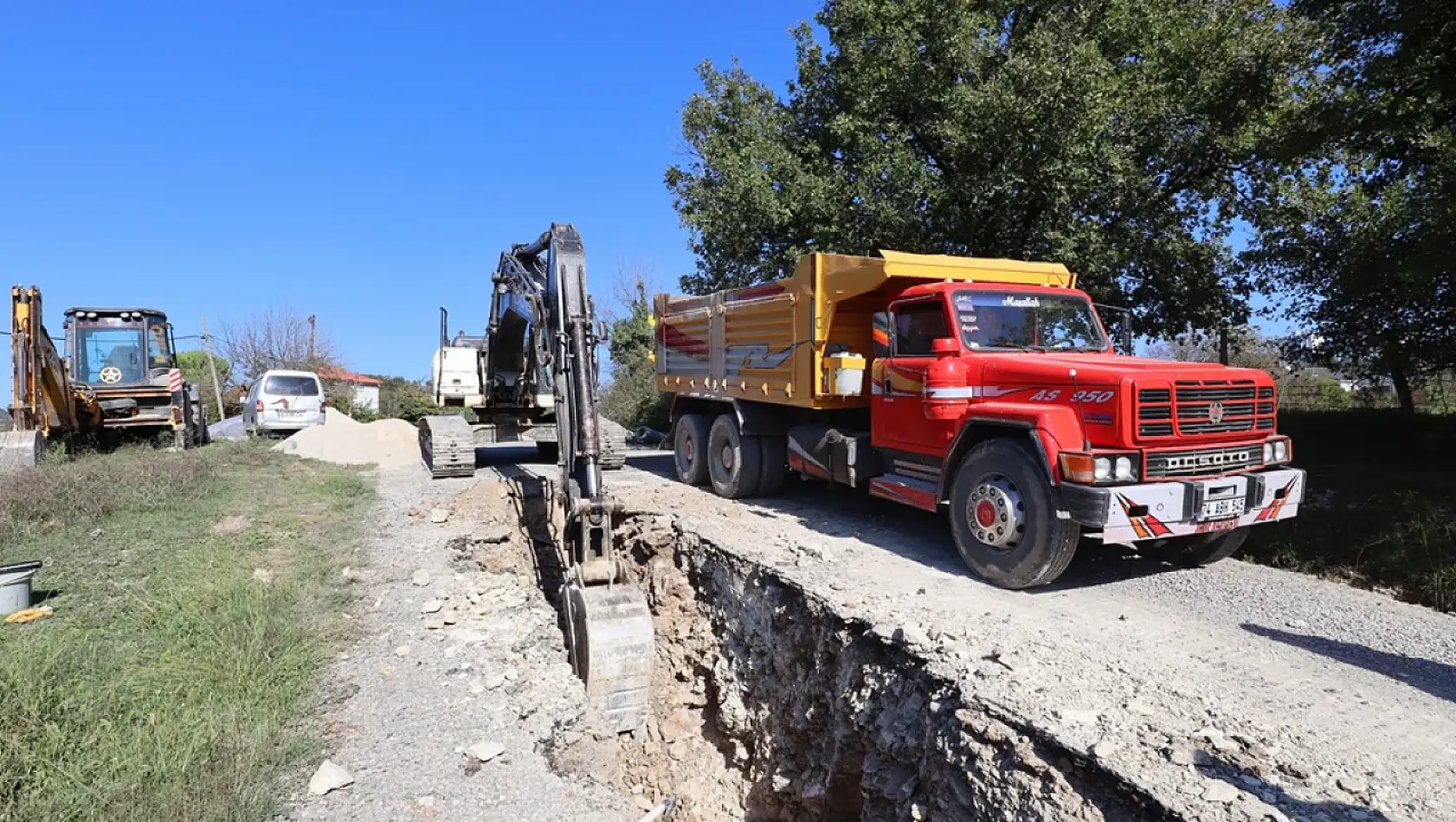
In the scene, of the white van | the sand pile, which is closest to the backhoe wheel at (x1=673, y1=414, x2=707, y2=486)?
the sand pile

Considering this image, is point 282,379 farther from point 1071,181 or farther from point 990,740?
point 990,740

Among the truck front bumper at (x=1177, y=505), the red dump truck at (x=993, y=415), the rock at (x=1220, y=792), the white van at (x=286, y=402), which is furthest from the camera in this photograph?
the white van at (x=286, y=402)

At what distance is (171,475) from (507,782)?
891 cm

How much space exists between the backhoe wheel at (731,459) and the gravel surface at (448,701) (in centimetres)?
272

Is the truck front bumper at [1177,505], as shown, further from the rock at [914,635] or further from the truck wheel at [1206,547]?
the rock at [914,635]

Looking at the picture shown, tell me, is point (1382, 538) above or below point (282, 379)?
below

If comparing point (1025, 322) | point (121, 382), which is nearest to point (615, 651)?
point (1025, 322)

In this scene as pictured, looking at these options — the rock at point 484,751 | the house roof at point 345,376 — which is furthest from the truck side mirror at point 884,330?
the house roof at point 345,376

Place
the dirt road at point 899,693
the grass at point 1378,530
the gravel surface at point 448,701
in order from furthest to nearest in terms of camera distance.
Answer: the grass at point 1378,530 < the gravel surface at point 448,701 < the dirt road at point 899,693

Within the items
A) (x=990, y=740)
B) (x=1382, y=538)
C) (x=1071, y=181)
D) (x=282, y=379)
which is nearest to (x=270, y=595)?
(x=990, y=740)

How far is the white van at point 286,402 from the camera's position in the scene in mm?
18531

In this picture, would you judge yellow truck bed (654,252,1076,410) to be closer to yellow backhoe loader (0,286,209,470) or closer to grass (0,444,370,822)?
grass (0,444,370,822)

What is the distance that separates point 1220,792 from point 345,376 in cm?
4054

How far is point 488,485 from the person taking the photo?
1030 cm
